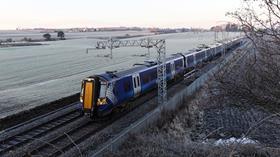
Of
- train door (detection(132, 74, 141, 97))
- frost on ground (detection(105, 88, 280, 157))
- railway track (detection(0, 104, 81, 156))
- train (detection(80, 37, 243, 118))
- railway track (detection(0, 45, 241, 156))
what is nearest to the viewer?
frost on ground (detection(105, 88, 280, 157))

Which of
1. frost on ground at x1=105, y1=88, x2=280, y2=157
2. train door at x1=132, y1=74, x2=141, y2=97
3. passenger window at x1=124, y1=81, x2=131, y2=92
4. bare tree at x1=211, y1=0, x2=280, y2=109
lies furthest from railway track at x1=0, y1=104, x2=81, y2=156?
bare tree at x1=211, y1=0, x2=280, y2=109

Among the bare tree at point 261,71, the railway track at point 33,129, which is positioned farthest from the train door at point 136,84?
the bare tree at point 261,71

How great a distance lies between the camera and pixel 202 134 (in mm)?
22812

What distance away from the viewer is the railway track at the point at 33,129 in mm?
19344

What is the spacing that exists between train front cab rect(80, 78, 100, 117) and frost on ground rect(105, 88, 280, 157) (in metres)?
3.78

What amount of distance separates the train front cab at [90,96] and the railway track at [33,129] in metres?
1.47

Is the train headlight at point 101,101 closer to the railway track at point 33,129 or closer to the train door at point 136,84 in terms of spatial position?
the railway track at point 33,129

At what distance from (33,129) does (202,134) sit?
8.90 meters

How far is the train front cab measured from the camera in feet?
77.0

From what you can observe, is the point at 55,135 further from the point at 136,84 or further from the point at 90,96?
the point at 136,84

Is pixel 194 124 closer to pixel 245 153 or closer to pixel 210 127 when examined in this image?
pixel 210 127

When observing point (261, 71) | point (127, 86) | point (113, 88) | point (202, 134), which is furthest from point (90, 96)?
point (261, 71)

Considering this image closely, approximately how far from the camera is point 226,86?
22.7 feet

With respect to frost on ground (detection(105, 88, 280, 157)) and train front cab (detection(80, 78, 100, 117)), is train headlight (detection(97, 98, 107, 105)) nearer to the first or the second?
train front cab (detection(80, 78, 100, 117))
